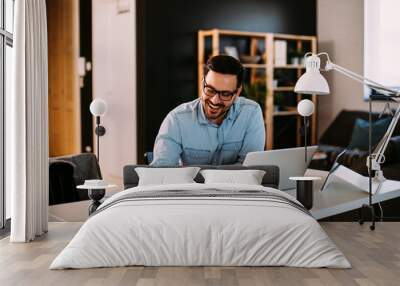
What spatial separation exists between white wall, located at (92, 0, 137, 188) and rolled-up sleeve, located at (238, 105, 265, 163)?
1044mm

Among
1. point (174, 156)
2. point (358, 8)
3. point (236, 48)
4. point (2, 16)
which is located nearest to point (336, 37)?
point (358, 8)

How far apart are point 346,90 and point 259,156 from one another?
3.85ft

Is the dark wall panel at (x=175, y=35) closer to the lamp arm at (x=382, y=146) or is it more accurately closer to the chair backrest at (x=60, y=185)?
the chair backrest at (x=60, y=185)

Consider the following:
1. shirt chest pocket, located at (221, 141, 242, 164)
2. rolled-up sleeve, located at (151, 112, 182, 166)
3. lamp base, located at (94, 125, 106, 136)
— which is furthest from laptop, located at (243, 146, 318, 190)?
lamp base, located at (94, 125, 106, 136)

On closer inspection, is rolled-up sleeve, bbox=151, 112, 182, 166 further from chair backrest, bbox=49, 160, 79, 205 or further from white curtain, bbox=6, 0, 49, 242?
white curtain, bbox=6, 0, 49, 242

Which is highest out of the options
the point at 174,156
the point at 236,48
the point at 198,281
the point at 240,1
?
the point at 240,1

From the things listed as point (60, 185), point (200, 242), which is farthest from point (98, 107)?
point (200, 242)

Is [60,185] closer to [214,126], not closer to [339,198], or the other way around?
[214,126]

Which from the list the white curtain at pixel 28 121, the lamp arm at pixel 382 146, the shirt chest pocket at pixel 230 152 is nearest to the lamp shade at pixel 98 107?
the white curtain at pixel 28 121

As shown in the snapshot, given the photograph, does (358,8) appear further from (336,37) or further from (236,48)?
(236,48)

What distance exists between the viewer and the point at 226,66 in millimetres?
6512

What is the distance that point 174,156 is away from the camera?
6.18m

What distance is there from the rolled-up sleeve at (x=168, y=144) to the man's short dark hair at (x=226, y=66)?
1.88 ft

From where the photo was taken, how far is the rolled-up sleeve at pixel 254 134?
6.27 metres
